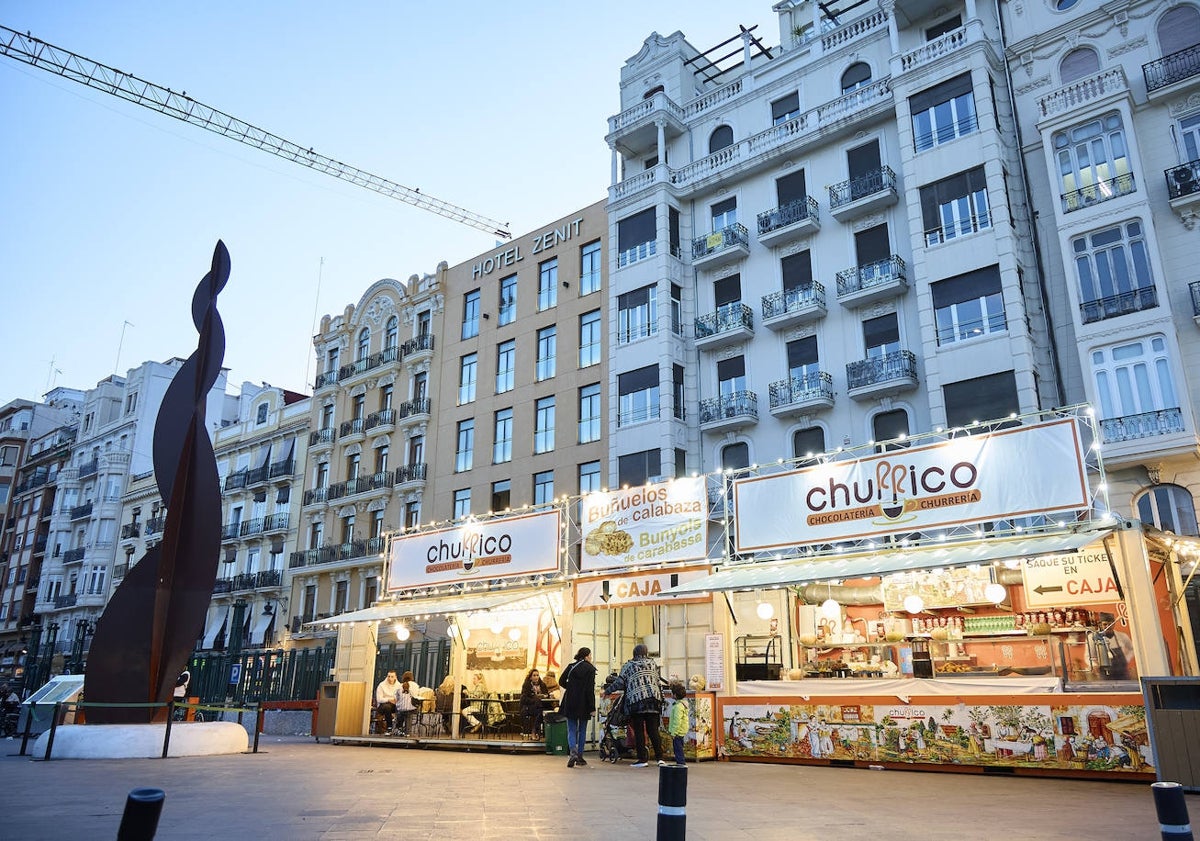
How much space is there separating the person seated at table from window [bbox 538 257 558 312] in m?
18.4

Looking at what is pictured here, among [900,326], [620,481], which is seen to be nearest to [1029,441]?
[900,326]

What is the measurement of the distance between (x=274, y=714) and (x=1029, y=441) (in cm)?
2065

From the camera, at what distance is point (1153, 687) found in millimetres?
10453

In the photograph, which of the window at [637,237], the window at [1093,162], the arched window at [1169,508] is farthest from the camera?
the window at [637,237]

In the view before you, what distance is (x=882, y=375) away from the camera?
24.8 meters

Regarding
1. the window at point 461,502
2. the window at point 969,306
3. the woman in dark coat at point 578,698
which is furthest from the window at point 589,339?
the woman in dark coat at point 578,698

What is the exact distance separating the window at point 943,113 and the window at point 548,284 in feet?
47.0

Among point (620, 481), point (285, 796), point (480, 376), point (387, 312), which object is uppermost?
point (387, 312)

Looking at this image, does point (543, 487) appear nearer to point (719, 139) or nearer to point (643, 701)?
point (719, 139)

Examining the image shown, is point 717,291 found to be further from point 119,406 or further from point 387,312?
point 119,406

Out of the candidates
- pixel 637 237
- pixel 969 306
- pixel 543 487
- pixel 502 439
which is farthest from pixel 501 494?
pixel 969 306

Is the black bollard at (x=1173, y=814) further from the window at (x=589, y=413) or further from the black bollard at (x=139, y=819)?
the window at (x=589, y=413)

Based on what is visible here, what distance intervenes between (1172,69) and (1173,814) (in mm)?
23148

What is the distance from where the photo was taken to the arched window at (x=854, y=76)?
2810 cm
